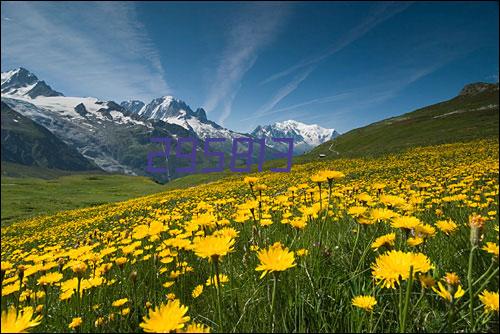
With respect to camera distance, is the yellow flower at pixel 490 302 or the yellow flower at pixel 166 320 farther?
the yellow flower at pixel 490 302

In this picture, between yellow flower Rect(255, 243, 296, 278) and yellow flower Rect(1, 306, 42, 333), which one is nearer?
yellow flower Rect(1, 306, 42, 333)

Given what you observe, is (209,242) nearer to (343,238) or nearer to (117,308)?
(117,308)

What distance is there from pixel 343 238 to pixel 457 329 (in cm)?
163

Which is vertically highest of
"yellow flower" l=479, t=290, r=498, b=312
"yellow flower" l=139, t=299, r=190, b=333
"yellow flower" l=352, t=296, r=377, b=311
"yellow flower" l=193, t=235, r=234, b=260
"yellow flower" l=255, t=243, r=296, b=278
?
"yellow flower" l=193, t=235, r=234, b=260

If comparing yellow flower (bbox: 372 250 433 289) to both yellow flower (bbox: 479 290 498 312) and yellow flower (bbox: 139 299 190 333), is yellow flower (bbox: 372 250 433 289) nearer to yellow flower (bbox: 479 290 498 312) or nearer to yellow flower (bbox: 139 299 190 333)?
yellow flower (bbox: 479 290 498 312)

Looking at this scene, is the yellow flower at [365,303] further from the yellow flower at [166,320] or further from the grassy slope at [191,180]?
the grassy slope at [191,180]

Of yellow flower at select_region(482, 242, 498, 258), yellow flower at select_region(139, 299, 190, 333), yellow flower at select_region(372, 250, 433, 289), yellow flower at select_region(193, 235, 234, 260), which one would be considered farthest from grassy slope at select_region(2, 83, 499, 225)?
yellow flower at select_region(139, 299, 190, 333)

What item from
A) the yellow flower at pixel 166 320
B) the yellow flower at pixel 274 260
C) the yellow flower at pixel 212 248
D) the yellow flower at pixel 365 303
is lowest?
the yellow flower at pixel 365 303

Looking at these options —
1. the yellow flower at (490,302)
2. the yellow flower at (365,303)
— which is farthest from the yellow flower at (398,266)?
the yellow flower at (490,302)

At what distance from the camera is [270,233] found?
4.21m

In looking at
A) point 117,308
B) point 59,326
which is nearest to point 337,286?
point 117,308

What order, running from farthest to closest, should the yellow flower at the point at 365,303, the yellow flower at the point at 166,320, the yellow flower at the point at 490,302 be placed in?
the yellow flower at the point at 365,303 < the yellow flower at the point at 490,302 < the yellow flower at the point at 166,320

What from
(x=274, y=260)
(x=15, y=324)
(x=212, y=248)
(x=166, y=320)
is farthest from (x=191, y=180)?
(x=166, y=320)

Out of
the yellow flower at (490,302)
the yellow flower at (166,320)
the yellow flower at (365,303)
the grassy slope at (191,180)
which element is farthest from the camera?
the grassy slope at (191,180)
